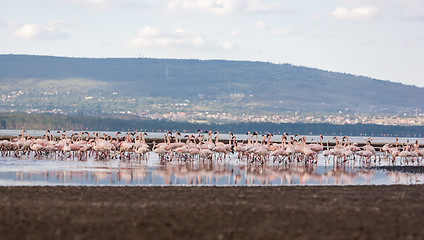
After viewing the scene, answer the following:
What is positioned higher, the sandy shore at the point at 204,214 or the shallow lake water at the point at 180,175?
the sandy shore at the point at 204,214

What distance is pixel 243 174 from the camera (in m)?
34.9

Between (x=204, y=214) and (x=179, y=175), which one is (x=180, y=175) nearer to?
(x=179, y=175)

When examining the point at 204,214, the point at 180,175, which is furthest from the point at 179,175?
the point at 204,214

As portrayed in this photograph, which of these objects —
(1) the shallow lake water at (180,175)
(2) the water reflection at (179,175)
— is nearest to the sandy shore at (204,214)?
(1) the shallow lake water at (180,175)

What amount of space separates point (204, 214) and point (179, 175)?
15828mm

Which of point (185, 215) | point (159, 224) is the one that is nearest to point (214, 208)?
point (185, 215)

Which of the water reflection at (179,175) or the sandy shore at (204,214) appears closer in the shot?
the sandy shore at (204,214)

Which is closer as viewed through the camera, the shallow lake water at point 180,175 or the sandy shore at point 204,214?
the sandy shore at point 204,214

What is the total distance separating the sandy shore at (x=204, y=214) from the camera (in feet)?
48.6

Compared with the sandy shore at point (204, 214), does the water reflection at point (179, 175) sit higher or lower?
lower

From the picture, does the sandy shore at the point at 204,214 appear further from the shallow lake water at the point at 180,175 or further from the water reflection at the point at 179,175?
the water reflection at the point at 179,175

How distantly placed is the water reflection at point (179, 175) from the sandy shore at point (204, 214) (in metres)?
5.12

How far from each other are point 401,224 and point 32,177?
61.0 ft

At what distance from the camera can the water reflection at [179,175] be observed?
29.2 meters
